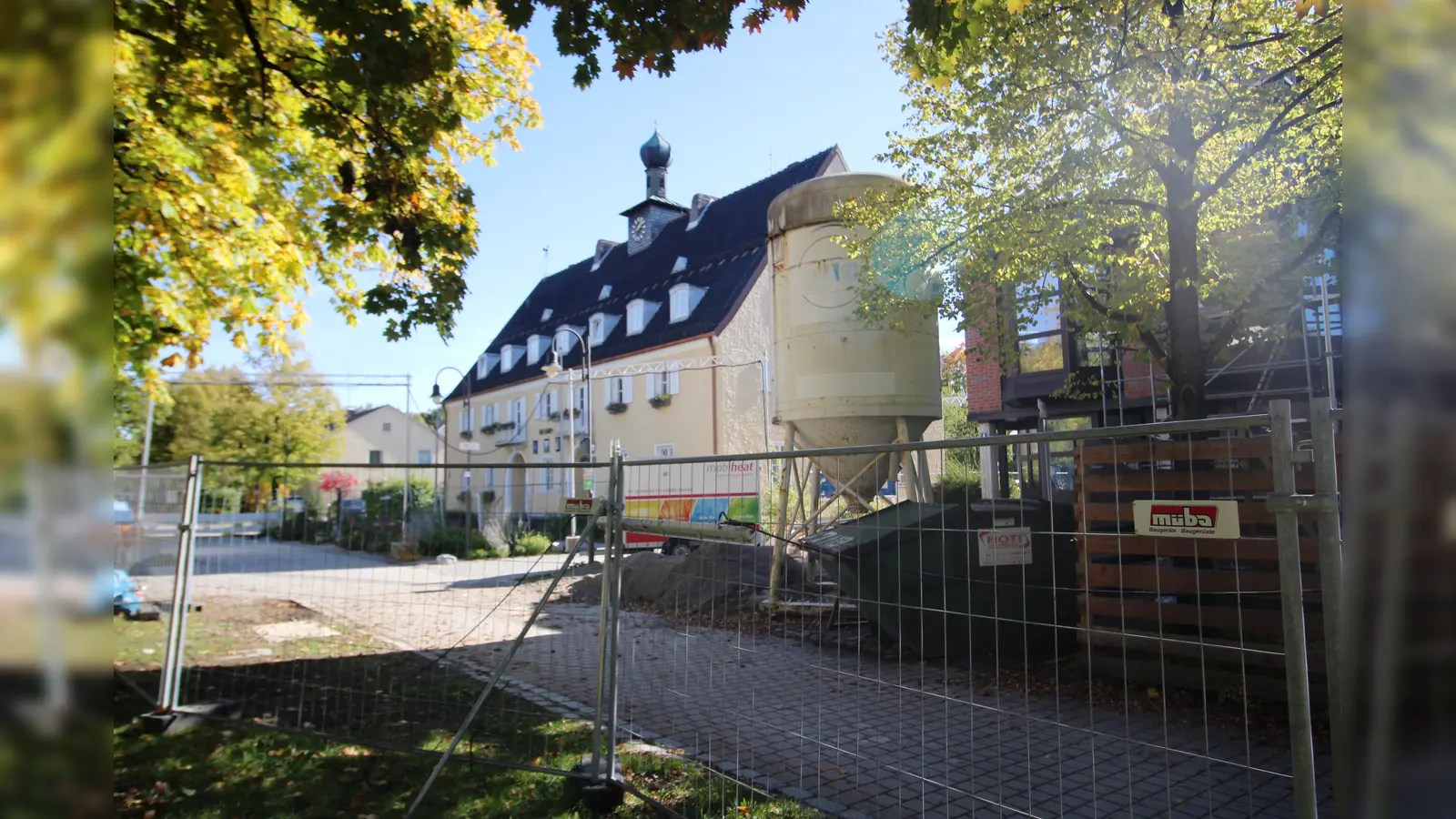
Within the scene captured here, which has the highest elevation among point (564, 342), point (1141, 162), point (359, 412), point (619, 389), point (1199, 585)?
point (564, 342)

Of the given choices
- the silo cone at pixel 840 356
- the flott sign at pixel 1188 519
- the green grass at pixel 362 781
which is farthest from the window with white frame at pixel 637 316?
the flott sign at pixel 1188 519

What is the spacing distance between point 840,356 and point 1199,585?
7049mm

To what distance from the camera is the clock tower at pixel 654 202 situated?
38188 millimetres

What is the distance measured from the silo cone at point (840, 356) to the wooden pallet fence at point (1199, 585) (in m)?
4.92

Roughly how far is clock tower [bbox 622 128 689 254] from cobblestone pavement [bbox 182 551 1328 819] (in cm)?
3404

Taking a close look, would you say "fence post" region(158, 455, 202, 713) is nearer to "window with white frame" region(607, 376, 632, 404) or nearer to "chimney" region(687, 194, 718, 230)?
"window with white frame" region(607, 376, 632, 404)

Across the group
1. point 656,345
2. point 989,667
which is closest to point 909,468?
point 989,667

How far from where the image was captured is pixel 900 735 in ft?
11.6

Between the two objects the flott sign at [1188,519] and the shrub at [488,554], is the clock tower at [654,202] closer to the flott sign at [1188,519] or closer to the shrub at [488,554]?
the shrub at [488,554]

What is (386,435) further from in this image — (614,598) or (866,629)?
(866,629)

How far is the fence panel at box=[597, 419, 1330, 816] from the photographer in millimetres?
3363

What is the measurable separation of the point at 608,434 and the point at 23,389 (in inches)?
1248

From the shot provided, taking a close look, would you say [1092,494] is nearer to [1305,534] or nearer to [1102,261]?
[1305,534]

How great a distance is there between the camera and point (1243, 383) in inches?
542
